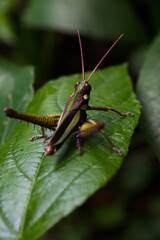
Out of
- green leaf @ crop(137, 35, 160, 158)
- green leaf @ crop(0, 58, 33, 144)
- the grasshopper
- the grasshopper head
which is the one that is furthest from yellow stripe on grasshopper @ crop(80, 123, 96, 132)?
green leaf @ crop(0, 58, 33, 144)

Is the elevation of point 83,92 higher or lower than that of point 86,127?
higher

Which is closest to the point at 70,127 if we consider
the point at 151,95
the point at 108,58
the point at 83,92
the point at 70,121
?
the point at 70,121

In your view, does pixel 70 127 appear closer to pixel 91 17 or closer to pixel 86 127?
Result: pixel 86 127

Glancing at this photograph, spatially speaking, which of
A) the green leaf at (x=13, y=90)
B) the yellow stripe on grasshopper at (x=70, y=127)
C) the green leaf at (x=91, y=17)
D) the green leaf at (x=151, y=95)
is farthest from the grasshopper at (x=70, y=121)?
the green leaf at (x=91, y=17)

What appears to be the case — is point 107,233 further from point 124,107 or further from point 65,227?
point 124,107

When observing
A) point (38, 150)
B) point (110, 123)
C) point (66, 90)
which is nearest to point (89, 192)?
point (38, 150)

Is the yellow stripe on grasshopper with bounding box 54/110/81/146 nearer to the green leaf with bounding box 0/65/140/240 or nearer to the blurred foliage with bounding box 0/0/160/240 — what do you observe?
the green leaf with bounding box 0/65/140/240
